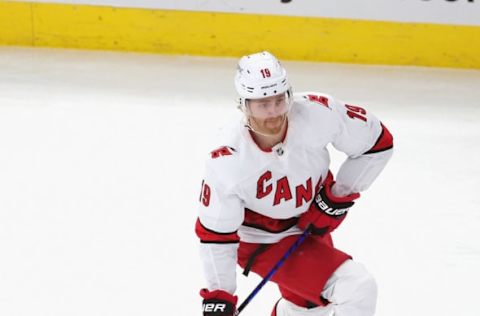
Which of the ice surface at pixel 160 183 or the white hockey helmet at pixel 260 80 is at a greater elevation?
the white hockey helmet at pixel 260 80

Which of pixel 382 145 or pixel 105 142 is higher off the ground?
pixel 382 145

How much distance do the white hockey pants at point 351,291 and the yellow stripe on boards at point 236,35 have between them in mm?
3627

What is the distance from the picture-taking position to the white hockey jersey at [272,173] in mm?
2482

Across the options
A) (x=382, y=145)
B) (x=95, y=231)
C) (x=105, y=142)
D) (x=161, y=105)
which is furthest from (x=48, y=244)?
(x=161, y=105)

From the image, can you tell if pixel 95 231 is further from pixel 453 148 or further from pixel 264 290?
pixel 453 148

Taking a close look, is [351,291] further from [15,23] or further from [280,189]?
[15,23]

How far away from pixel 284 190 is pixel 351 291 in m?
0.33

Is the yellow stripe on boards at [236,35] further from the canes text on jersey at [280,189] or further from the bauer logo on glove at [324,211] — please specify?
the canes text on jersey at [280,189]

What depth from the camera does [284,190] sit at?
2584 mm

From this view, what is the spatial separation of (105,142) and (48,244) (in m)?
1.18

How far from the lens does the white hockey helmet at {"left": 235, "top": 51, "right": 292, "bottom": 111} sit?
2404mm

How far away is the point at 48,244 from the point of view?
3.59 m

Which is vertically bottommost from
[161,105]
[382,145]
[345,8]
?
[161,105]

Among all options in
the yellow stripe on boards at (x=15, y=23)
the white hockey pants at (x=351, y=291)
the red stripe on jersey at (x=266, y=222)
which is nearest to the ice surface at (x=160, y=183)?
the yellow stripe on boards at (x=15, y=23)
